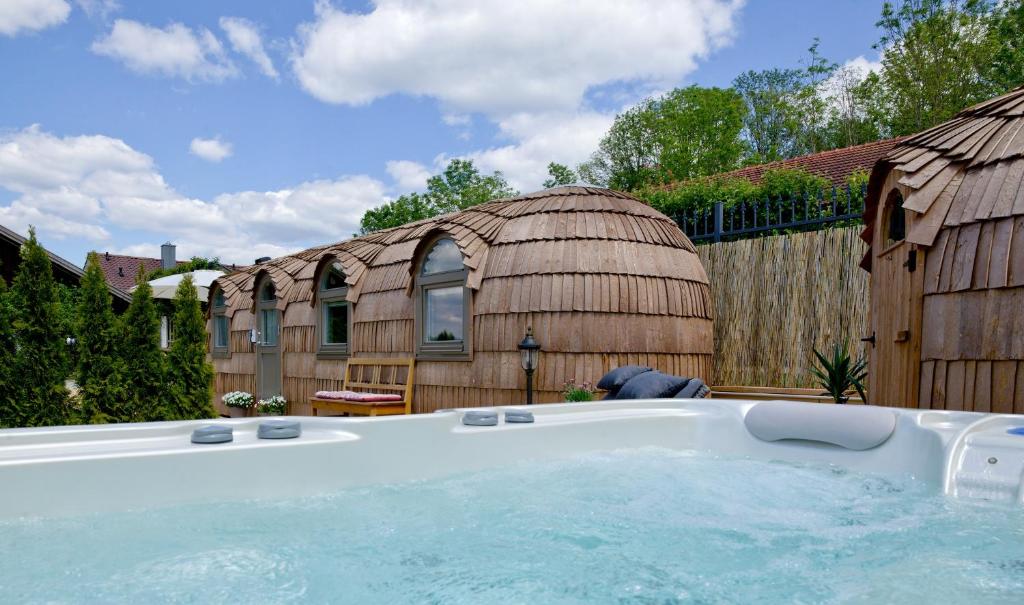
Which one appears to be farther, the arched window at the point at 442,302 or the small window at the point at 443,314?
the small window at the point at 443,314

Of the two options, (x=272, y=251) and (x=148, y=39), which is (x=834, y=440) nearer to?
(x=148, y=39)

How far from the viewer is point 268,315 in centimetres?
1090

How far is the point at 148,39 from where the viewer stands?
770cm

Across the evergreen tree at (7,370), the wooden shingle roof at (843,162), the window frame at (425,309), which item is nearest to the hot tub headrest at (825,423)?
the window frame at (425,309)

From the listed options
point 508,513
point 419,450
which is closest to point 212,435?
point 419,450

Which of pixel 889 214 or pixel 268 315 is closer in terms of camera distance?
pixel 889 214

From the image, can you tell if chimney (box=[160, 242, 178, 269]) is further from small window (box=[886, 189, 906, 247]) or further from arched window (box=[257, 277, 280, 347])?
small window (box=[886, 189, 906, 247])

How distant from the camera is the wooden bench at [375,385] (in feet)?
25.1

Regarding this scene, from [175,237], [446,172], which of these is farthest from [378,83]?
[175,237]

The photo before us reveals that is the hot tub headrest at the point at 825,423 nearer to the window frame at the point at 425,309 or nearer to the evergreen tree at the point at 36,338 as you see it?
the window frame at the point at 425,309

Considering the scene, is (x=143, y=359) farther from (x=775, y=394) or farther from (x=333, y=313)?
(x=775, y=394)

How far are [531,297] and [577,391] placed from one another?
3.70 feet

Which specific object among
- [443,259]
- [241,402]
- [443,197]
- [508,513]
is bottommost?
[241,402]

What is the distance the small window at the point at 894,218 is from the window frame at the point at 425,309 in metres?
4.04
